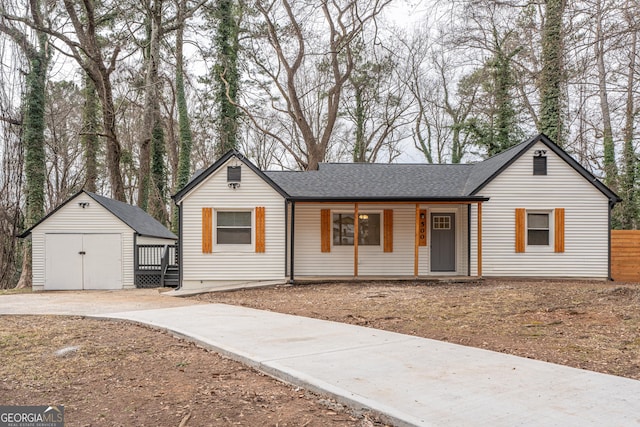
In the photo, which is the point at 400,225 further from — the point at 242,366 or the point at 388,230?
the point at 242,366

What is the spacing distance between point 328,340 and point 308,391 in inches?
73.1

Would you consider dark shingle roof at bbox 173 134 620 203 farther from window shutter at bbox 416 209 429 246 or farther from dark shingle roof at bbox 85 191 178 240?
dark shingle roof at bbox 85 191 178 240

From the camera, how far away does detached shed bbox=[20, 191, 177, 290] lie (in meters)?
Result: 14.2

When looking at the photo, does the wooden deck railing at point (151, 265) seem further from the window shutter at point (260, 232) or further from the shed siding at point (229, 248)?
the window shutter at point (260, 232)

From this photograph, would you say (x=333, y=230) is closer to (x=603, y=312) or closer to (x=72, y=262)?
(x=603, y=312)

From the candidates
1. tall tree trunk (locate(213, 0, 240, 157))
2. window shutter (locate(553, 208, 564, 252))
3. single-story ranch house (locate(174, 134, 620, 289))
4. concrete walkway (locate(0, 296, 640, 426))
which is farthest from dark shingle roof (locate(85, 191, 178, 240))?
window shutter (locate(553, 208, 564, 252))

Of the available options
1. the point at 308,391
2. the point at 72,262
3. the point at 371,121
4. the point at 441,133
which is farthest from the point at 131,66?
the point at 308,391

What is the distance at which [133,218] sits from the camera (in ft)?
52.7

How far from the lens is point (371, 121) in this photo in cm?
2756

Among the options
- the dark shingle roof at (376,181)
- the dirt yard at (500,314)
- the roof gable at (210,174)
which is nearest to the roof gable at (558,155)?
the dark shingle roof at (376,181)

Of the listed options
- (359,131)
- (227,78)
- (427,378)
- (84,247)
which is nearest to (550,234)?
(427,378)

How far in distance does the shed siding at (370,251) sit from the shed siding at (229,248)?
0.91 m

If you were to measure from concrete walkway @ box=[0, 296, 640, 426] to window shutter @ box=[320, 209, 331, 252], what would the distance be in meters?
7.06

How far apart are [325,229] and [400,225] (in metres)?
2.37
